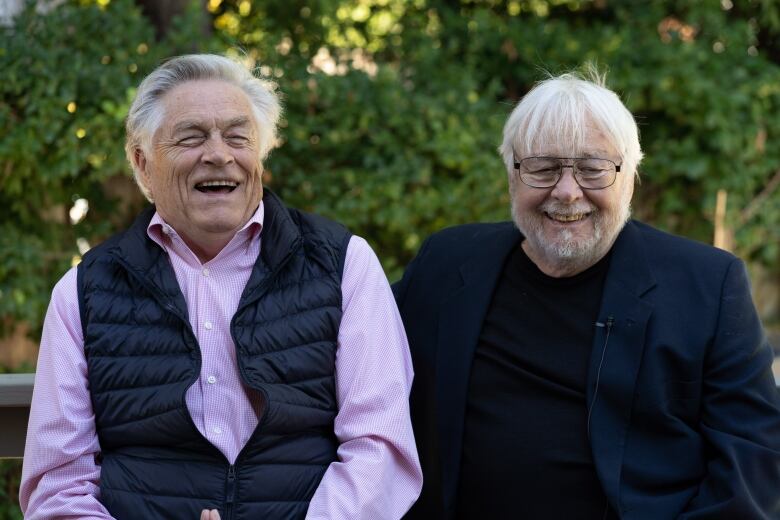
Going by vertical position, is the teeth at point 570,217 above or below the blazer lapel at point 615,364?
above

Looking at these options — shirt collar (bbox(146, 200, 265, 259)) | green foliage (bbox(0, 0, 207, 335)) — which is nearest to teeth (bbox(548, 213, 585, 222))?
shirt collar (bbox(146, 200, 265, 259))

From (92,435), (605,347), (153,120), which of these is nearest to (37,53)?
(153,120)

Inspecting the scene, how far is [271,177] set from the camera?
186 inches

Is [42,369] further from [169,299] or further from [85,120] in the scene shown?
[85,120]

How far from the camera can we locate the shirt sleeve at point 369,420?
242 cm

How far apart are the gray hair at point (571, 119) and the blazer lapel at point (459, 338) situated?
1.08ft

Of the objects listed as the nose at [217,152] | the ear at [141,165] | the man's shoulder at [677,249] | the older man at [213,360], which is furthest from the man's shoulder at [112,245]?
the man's shoulder at [677,249]

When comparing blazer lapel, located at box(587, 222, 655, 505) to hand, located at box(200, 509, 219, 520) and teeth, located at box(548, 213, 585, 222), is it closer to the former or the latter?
teeth, located at box(548, 213, 585, 222)

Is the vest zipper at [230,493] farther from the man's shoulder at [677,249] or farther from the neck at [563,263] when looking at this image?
the man's shoulder at [677,249]

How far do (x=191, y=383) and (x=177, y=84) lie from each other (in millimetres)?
750

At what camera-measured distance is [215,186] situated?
2547 millimetres

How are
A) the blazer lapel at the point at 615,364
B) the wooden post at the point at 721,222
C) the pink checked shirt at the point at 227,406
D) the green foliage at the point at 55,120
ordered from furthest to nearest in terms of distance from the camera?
the wooden post at the point at 721,222 < the green foliage at the point at 55,120 < the blazer lapel at the point at 615,364 < the pink checked shirt at the point at 227,406

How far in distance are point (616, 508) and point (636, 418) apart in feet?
0.75

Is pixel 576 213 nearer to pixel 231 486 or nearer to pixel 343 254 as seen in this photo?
pixel 343 254
